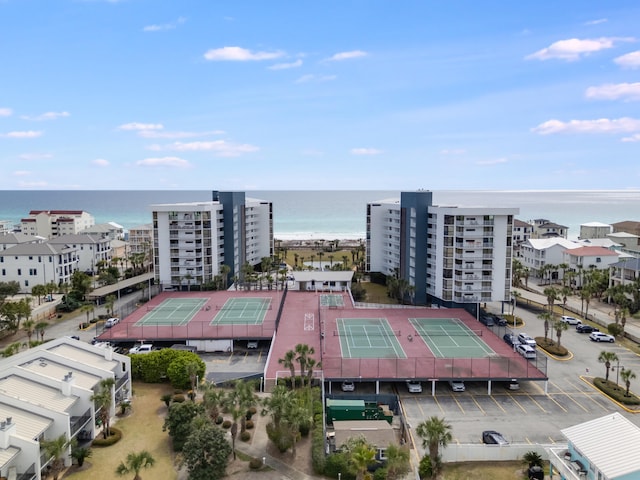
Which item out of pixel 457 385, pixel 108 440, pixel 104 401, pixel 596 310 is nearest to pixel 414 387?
pixel 457 385

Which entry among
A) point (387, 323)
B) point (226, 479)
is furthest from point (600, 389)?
point (226, 479)

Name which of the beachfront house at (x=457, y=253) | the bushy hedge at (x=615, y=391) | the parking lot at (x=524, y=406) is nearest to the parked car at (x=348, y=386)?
the parking lot at (x=524, y=406)

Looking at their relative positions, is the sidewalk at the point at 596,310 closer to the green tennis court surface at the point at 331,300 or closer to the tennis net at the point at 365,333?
the tennis net at the point at 365,333

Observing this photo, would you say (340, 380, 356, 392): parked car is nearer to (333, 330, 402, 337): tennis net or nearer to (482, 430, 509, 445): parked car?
(482, 430, 509, 445): parked car

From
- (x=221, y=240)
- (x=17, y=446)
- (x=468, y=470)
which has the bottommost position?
(x=468, y=470)

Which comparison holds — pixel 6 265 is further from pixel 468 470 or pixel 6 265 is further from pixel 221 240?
pixel 468 470

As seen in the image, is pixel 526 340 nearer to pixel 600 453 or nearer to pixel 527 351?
pixel 527 351
